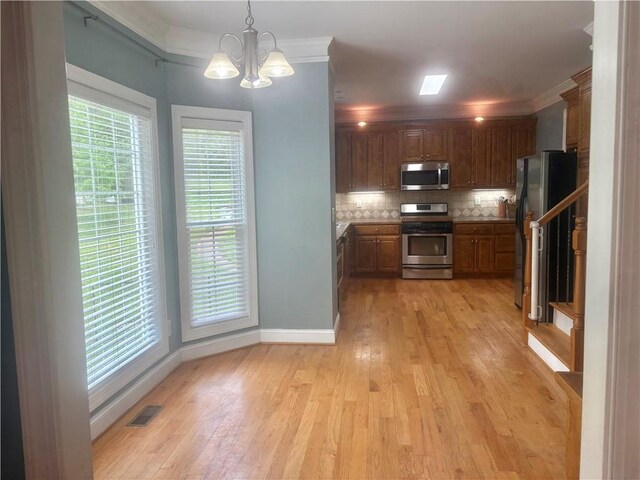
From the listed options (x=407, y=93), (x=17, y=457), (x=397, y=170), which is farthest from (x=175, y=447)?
(x=397, y=170)

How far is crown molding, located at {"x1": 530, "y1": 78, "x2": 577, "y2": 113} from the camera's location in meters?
5.35

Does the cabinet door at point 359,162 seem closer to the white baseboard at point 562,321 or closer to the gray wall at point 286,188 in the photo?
the gray wall at point 286,188

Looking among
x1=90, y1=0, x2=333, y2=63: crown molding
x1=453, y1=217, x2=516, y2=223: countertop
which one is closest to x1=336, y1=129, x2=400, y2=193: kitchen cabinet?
x1=453, y1=217, x2=516, y2=223: countertop

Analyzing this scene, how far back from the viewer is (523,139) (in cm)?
670

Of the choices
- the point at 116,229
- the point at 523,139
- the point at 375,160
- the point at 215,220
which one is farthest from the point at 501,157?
the point at 116,229

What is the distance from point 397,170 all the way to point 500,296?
97.7 inches

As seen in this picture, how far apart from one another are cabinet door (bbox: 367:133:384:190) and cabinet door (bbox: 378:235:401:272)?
2.73ft

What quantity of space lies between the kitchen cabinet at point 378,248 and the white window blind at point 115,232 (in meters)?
4.09

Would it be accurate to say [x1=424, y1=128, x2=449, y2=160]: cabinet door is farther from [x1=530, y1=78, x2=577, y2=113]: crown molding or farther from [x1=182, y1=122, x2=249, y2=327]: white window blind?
[x1=182, y1=122, x2=249, y2=327]: white window blind

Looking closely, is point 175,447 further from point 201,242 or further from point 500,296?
point 500,296

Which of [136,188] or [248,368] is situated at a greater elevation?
[136,188]

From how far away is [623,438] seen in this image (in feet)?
3.07

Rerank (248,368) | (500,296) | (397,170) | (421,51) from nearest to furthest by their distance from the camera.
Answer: (248,368) < (421,51) < (500,296) < (397,170)

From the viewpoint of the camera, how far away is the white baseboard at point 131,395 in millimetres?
2539
